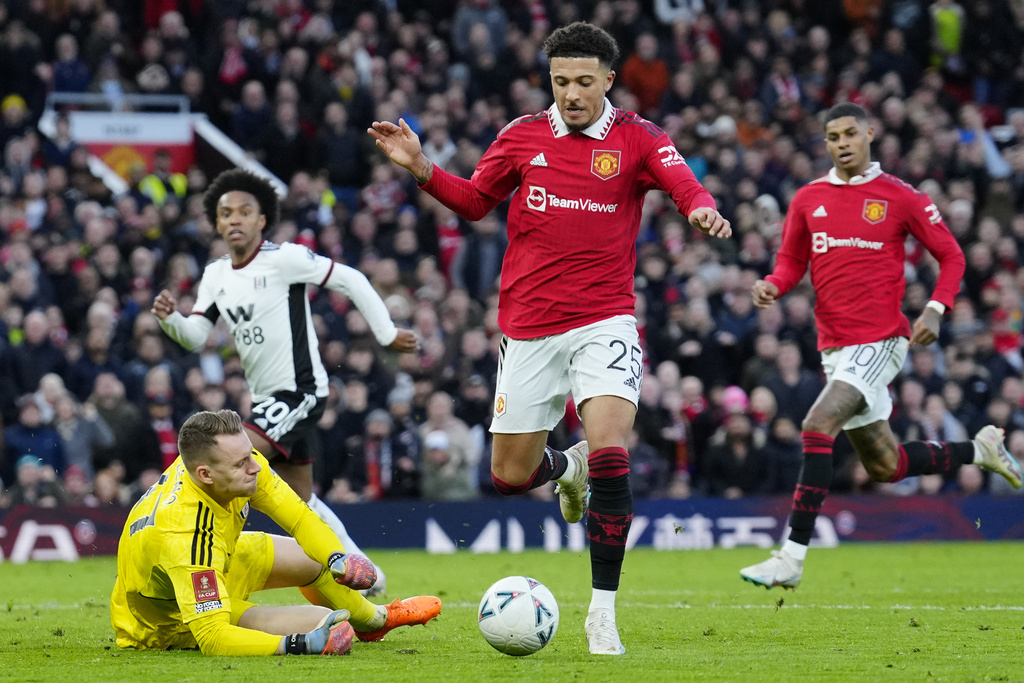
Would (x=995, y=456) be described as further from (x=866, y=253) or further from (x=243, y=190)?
(x=243, y=190)

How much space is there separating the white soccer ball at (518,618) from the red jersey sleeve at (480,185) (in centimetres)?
188

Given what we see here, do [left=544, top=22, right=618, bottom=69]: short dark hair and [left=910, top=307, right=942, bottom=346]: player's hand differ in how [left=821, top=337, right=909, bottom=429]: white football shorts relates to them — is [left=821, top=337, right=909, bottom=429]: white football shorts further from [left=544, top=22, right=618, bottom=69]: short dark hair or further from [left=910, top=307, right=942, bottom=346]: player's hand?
[left=544, top=22, right=618, bottom=69]: short dark hair

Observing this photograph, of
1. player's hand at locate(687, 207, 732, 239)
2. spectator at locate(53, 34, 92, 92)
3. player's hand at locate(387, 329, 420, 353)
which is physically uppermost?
spectator at locate(53, 34, 92, 92)

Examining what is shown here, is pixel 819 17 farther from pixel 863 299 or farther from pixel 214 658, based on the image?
pixel 214 658

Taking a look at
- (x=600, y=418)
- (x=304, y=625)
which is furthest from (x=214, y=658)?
(x=600, y=418)

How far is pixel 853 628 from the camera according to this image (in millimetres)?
7289

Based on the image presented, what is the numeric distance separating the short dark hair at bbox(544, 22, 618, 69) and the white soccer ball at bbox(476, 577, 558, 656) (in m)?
2.39

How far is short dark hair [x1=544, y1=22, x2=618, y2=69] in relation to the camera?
6.53 meters

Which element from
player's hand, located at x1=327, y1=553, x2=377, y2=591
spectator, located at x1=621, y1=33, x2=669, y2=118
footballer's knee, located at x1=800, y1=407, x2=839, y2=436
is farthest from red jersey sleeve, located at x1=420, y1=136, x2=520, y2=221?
spectator, located at x1=621, y1=33, x2=669, y2=118

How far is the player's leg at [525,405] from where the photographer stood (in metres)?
6.82

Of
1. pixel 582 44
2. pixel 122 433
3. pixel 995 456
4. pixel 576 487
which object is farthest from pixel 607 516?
pixel 122 433

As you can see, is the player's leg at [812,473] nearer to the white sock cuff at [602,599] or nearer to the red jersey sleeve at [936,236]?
the red jersey sleeve at [936,236]

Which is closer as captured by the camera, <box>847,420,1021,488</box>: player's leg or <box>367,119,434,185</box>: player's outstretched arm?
<box>367,119,434,185</box>: player's outstretched arm

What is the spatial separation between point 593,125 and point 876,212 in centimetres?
295
